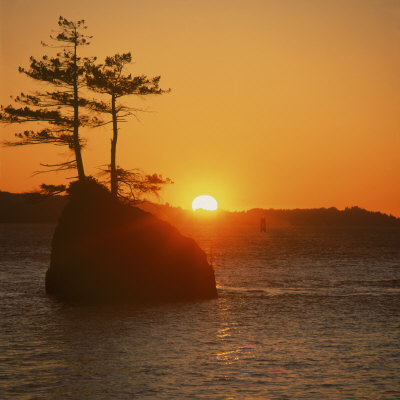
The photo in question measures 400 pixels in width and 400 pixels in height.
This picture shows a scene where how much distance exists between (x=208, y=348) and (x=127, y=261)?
13325 millimetres

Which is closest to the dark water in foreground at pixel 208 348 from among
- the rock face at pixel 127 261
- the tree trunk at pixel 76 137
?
the rock face at pixel 127 261

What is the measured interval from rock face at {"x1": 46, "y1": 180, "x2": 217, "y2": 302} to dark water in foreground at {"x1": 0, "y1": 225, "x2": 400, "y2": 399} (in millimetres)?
1741

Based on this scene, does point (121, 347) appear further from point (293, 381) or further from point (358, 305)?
point (358, 305)

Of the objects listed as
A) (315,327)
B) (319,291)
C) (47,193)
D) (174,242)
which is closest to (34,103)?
(47,193)

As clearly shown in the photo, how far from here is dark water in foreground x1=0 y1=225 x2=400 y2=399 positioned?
47.1 ft

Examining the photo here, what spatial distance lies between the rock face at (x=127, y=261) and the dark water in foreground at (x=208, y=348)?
5.71 ft

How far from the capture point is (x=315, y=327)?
2327 cm

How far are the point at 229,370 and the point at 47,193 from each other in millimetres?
24890

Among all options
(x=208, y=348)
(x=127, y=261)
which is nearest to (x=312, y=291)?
(x=127, y=261)

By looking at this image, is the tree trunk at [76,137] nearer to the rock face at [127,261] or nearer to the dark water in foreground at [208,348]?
the rock face at [127,261]

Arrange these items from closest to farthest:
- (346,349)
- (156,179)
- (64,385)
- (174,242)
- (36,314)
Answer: (64,385), (346,349), (36,314), (174,242), (156,179)

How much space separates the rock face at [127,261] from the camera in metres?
31.8

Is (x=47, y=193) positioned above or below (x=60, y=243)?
above

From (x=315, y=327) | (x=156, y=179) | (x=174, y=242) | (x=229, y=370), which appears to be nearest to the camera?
(x=229, y=370)
